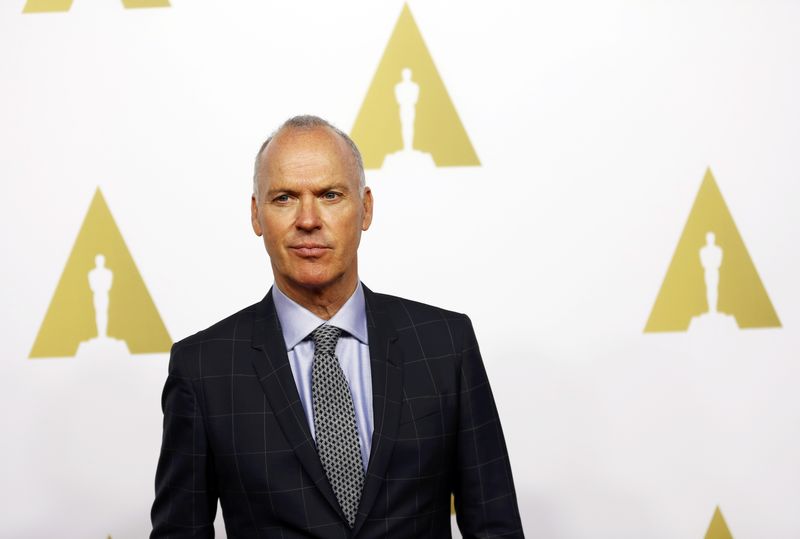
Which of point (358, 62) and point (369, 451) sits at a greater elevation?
point (358, 62)

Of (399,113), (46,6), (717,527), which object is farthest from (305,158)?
(717,527)

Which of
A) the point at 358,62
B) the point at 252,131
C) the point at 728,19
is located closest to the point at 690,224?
the point at 728,19

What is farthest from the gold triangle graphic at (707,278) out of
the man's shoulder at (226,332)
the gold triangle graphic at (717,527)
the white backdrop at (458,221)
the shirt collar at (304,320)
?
the man's shoulder at (226,332)

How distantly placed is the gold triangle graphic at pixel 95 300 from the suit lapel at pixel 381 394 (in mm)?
739

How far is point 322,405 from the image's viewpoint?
1.04 m

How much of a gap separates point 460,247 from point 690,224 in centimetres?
49

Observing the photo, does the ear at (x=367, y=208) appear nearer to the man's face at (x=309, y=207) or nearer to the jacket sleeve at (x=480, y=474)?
the man's face at (x=309, y=207)

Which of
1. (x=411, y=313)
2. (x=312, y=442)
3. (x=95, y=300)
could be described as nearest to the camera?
(x=312, y=442)

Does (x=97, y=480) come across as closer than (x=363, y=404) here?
No

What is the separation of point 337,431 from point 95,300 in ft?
2.89

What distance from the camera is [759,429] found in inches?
69.6

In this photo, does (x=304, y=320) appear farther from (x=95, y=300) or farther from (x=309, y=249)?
(x=95, y=300)

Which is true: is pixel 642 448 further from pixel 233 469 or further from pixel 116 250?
pixel 116 250

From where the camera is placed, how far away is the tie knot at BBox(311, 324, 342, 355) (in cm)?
107
